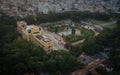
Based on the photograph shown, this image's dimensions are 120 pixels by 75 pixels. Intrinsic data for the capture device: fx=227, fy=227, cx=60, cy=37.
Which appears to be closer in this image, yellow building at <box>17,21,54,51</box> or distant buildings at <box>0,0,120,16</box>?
yellow building at <box>17,21,54,51</box>

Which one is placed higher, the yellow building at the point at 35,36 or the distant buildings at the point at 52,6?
the distant buildings at the point at 52,6

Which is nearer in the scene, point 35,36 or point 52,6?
point 35,36

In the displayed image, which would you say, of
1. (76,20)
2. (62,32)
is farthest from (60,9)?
(62,32)

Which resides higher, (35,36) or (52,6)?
(52,6)

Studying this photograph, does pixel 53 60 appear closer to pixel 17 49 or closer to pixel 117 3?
pixel 17 49

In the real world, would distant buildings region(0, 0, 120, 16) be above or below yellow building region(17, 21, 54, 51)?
above

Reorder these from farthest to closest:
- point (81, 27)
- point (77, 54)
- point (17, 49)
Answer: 1. point (81, 27)
2. point (77, 54)
3. point (17, 49)

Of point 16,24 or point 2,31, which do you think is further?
point 16,24

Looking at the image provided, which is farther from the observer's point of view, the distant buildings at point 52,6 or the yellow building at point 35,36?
the distant buildings at point 52,6
